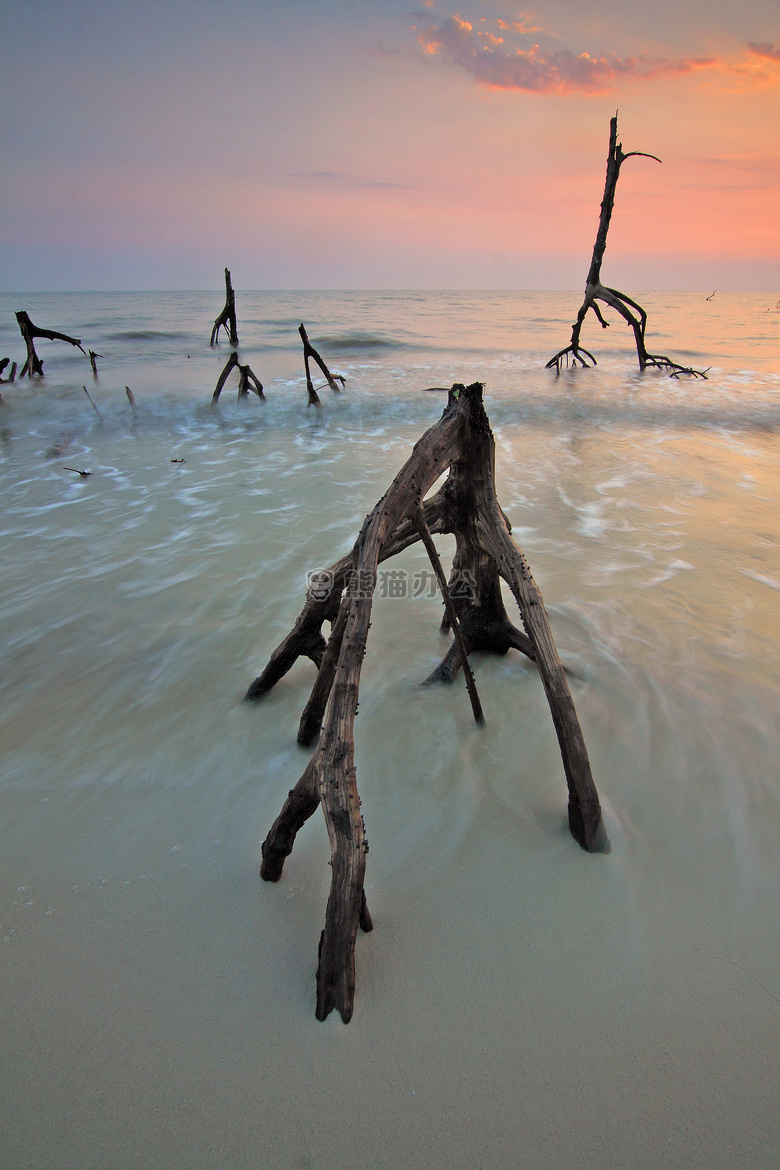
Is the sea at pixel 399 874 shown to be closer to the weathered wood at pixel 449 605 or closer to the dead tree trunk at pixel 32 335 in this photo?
the weathered wood at pixel 449 605

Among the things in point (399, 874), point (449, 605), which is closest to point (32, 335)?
point (449, 605)

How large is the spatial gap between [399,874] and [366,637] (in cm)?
112

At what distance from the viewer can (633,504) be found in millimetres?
7410

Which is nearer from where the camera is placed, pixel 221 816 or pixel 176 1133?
pixel 176 1133

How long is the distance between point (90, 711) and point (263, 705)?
1.09 meters

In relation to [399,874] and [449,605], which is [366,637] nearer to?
[449,605]

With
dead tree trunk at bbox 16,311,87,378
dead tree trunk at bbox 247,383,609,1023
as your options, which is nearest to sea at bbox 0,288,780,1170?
dead tree trunk at bbox 247,383,609,1023

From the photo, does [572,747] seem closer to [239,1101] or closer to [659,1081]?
[659,1081]

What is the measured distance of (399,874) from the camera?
2.43 meters

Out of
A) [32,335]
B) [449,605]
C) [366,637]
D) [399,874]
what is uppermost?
[32,335]

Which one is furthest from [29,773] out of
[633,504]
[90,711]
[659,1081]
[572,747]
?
[633,504]

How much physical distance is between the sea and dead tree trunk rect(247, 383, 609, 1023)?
0.71ft

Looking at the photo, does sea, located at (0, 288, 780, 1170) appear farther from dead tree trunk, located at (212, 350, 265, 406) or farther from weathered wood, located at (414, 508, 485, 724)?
dead tree trunk, located at (212, 350, 265, 406)

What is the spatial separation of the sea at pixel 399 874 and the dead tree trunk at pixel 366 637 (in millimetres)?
216
